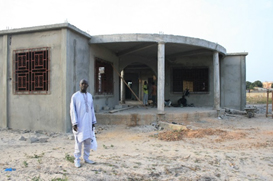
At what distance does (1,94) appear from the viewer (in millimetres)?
8508

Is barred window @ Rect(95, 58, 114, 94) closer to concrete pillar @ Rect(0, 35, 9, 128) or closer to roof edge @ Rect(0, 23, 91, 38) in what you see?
roof edge @ Rect(0, 23, 91, 38)

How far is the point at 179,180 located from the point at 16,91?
7.04 meters

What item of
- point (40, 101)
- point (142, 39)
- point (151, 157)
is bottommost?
point (151, 157)

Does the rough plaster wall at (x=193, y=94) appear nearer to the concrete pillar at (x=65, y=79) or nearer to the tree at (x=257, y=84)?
the concrete pillar at (x=65, y=79)

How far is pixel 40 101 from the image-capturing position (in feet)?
25.6

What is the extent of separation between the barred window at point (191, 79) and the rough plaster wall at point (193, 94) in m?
0.23

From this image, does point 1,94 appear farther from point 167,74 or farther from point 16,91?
point 167,74

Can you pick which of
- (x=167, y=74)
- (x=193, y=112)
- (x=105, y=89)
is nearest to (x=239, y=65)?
(x=167, y=74)

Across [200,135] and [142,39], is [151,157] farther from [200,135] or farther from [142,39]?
[142,39]

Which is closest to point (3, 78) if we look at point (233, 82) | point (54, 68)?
point (54, 68)

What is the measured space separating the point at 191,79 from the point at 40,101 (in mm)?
8422

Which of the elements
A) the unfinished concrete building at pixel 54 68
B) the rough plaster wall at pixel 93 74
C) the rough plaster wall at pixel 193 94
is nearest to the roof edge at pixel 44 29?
the unfinished concrete building at pixel 54 68

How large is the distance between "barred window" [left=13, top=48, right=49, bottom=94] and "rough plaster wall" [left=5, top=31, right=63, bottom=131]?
184 mm

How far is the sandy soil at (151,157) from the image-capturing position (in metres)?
3.67
